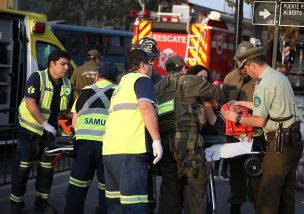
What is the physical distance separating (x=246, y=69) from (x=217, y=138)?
2.41 feet

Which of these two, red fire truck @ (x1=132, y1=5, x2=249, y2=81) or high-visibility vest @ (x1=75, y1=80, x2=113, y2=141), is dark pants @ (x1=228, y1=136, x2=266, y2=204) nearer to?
high-visibility vest @ (x1=75, y1=80, x2=113, y2=141)

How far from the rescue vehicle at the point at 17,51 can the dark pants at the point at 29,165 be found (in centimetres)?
421

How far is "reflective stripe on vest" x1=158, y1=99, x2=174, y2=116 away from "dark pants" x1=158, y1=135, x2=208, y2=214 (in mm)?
255

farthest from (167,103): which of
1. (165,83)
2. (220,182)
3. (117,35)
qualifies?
(117,35)

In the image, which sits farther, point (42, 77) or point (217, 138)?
point (42, 77)

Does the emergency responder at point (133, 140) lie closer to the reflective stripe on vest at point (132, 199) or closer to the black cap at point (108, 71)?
the reflective stripe on vest at point (132, 199)

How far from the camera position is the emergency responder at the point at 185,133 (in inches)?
245

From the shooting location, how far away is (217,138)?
675 centimetres

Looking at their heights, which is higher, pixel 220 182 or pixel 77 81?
pixel 77 81

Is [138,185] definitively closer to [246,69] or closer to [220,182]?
[246,69]

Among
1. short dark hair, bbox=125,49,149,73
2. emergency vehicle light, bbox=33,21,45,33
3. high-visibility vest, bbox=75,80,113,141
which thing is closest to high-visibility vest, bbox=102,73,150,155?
short dark hair, bbox=125,49,149,73

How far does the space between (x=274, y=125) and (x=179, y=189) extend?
106 cm

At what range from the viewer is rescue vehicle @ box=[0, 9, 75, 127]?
1165 cm

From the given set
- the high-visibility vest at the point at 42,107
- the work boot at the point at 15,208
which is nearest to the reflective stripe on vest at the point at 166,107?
the high-visibility vest at the point at 42,107
